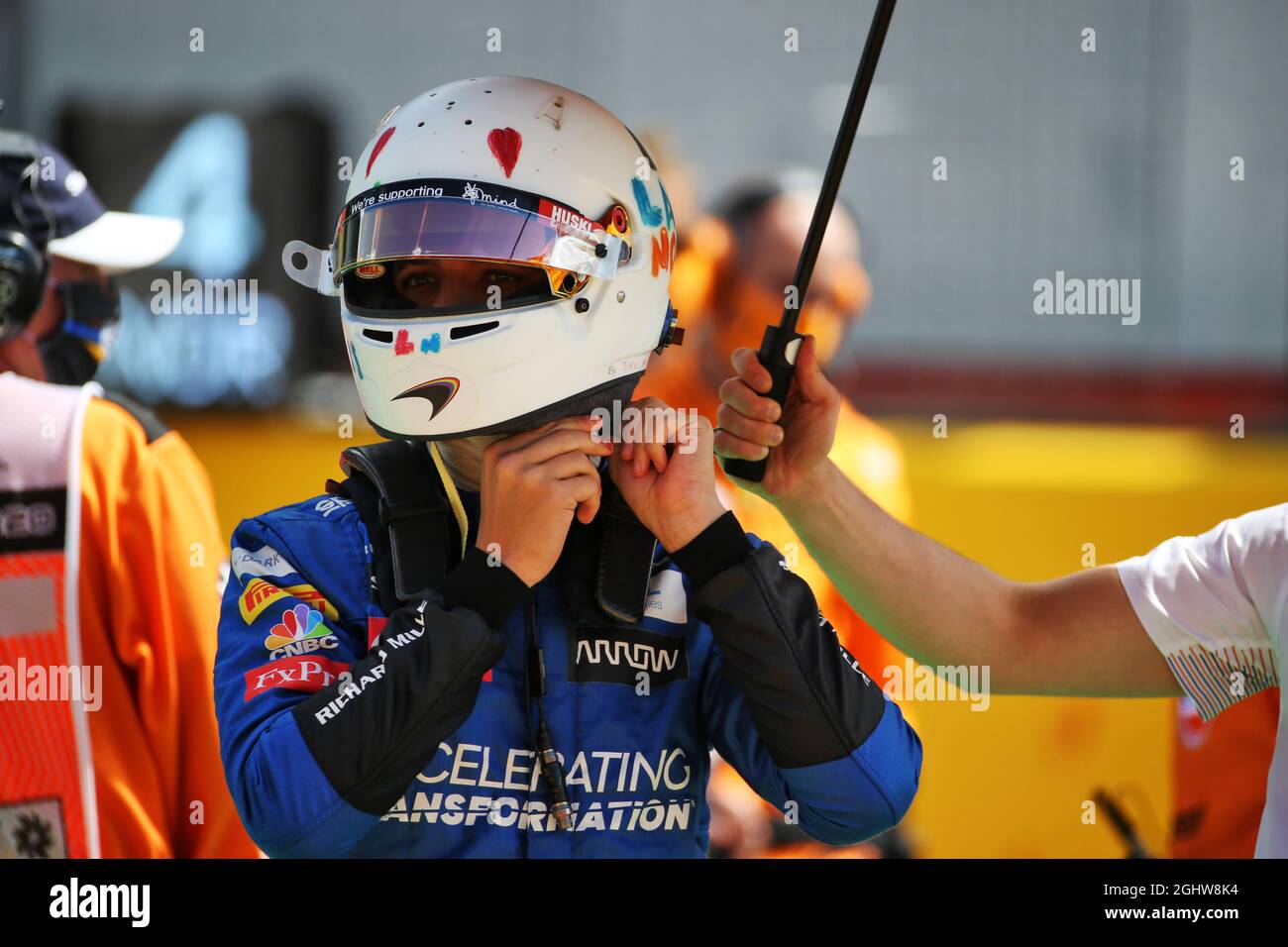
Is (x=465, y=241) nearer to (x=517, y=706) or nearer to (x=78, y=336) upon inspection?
(x=517, y=706)

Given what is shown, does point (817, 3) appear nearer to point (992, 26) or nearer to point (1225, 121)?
point (992, 26)

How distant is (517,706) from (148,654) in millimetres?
960

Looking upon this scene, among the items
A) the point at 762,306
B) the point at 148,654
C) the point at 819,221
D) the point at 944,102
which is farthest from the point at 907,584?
the point at 944,102

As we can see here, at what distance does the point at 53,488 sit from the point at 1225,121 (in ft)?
17.5

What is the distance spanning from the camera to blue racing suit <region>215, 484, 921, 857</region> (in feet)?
5.37

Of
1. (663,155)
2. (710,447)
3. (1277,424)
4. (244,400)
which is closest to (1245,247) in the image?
(1277,424)

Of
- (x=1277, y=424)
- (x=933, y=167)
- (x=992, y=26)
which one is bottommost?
(x=1277, y=424)

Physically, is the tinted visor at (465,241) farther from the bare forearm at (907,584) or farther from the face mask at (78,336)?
the face mask at (78,336)

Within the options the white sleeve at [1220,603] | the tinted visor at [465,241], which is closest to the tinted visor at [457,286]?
the tinted visor at [465,241]

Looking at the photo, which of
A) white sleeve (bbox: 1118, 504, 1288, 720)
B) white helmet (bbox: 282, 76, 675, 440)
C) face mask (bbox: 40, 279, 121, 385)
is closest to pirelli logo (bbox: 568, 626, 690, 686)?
white helmet (bbox: 282, 76, 675, 440)

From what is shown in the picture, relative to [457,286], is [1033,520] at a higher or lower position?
lower

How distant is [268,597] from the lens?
175cm

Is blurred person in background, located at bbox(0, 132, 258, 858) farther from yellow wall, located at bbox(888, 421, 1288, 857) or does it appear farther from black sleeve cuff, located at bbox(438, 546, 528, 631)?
yellow wall, located at bbox(888, 421, 1288, 857)
